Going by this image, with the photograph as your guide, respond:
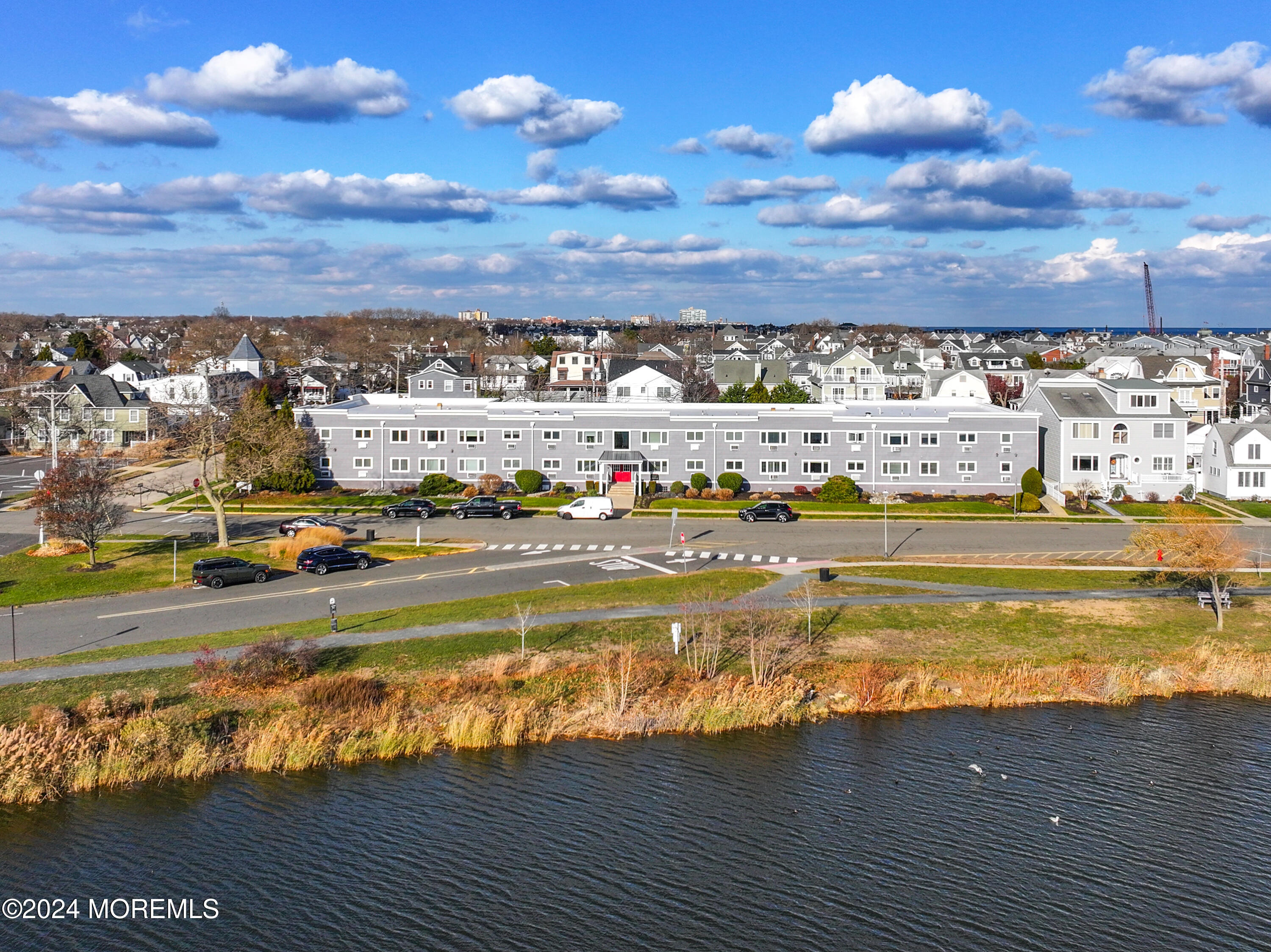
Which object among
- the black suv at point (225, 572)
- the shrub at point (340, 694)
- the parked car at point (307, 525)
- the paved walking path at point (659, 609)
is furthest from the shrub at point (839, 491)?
the shrub at point (340, 694)

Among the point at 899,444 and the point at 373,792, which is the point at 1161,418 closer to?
the point at 899,444

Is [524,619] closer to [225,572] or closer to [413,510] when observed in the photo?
[225,572]

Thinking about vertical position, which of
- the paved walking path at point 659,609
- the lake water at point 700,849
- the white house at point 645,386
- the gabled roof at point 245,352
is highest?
the gabled roof at point 245,352

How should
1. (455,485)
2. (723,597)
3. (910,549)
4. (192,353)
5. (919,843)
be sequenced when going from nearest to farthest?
1. (919,843)
2. (723,597)
3. (910,549)
4. (455,485)
5. (192,353)

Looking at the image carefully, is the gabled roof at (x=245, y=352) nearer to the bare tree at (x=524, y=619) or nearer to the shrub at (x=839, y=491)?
the shrub at (x=839, y=491)

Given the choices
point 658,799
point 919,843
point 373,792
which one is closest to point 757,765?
point 658,799

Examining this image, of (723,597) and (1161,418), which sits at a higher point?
(1161,418)

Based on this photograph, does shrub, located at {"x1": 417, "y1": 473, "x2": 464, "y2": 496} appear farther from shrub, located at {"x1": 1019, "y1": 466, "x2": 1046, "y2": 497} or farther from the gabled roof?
the gabled roof

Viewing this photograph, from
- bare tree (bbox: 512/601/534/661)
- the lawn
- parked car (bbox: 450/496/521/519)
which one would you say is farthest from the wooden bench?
parked car (bbox: 450/496/521/519)
